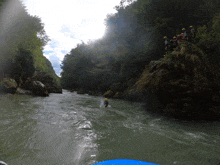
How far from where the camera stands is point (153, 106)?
884 cm

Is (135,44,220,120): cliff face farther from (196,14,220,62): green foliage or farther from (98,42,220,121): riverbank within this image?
(196,14,220,62): green foliage

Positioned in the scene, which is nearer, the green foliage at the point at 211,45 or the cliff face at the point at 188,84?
the cliff face at the point at 188,84

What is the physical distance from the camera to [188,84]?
20.9 feet

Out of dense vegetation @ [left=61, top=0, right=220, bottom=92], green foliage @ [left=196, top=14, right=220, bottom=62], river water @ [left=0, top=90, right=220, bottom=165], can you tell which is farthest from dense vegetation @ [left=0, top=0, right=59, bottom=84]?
green foliage @ [left=196, top=14, right=220, bottom=62]

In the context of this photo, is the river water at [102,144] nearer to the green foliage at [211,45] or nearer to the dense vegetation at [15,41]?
the green foliage at [211,45]

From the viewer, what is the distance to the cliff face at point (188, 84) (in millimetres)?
6098

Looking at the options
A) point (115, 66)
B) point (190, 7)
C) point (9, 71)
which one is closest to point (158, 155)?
point (190, 7)

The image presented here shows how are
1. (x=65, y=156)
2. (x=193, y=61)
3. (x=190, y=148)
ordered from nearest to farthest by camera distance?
(x=65, y=156)
(x=190, y=148)
(x=193, y=61)

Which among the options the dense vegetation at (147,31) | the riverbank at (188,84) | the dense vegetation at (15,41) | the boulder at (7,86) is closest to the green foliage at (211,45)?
the dense vegetation at (147,31)

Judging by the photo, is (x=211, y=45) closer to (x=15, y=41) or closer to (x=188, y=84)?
(x=188, y=84)

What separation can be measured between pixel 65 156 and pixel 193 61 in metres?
7.72

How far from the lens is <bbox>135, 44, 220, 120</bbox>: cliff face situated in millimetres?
6098

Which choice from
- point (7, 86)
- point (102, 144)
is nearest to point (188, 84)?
point (102, 144)

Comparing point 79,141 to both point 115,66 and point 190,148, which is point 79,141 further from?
point 115,66
